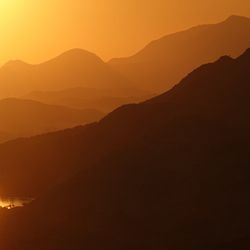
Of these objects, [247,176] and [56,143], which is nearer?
[247,176]

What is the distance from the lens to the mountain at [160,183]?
66.4 m

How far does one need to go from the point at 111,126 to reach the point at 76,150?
7633mm

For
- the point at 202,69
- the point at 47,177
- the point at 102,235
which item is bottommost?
the point at 47,177

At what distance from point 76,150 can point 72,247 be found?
1713 inches

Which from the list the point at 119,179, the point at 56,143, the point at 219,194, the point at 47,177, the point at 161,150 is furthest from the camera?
the point at 56,143

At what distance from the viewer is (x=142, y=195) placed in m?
73.0

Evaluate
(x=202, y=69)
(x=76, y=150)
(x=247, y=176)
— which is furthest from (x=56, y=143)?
(x=247, y=176)

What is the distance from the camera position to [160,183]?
245 ft

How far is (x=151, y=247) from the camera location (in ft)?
212

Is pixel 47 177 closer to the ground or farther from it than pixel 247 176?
closer to the ground

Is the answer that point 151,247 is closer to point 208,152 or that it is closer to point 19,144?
point 208,152

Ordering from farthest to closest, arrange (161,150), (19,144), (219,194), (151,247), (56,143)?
(19,144) → (56,143) → (161,150) → (219,194) → (151,247)

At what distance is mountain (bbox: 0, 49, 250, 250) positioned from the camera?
6644 centimetres

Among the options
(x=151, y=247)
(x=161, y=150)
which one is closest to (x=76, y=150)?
(x=161, y=150)
